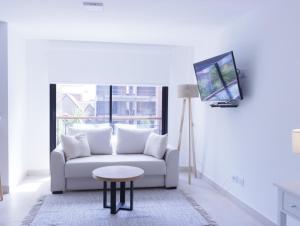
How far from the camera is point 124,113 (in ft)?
17.9

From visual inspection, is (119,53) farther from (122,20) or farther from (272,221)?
(272,221)

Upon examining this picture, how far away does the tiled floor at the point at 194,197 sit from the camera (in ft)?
10.7

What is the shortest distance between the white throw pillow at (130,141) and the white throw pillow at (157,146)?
0.13 m

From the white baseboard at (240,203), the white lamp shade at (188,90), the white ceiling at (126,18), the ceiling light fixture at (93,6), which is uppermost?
the white ceiling at (126,18)

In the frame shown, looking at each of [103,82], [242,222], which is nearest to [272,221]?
[242,222]

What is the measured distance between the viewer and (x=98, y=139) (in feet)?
15.4

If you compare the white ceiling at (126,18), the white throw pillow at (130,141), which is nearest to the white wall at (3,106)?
the white ceiling at (126,18)

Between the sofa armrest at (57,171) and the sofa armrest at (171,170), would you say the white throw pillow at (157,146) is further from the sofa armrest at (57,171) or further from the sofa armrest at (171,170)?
the sofa armrest at (57,171)

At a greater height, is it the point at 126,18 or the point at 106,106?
the point at 126,18

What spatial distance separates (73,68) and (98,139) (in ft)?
4.38

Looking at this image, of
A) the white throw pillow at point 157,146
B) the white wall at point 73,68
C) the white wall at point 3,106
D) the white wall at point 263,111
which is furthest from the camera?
the white wall at point 73,68

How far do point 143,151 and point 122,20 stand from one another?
2.06m

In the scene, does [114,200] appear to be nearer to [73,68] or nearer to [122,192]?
[122,192]

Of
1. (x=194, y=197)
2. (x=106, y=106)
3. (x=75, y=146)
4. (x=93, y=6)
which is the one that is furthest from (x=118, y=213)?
(x=106, y=106)
